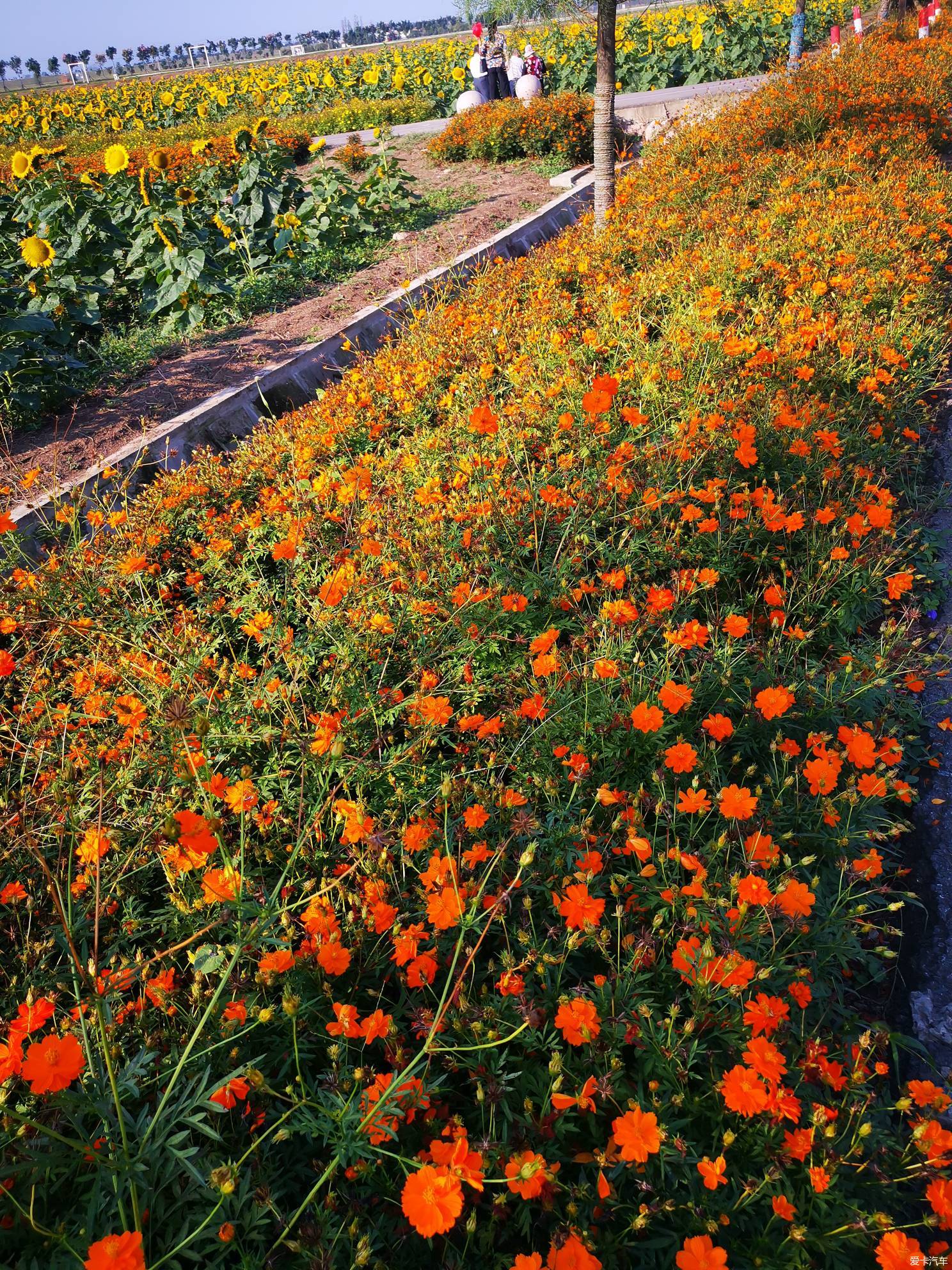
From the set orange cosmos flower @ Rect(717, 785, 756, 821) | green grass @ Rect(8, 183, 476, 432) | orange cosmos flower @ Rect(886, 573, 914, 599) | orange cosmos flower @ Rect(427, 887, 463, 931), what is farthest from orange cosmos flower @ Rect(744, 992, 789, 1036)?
green grass @ Rect(8, 183, 476, 432)

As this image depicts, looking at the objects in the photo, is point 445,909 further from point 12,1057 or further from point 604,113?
point 604,113

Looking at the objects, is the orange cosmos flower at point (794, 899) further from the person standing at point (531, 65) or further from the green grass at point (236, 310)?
the person standing at point (531, 65)

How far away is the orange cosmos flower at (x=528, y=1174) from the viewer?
1129mm

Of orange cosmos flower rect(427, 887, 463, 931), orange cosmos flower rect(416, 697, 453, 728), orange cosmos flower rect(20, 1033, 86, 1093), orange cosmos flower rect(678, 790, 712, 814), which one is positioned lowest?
orange cosmos flower rect(678, 790, 712, 814)

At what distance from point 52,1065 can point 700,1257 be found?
107 cm

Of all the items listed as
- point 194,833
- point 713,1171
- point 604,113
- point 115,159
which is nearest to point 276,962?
point 194,833

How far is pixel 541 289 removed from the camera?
511 cm

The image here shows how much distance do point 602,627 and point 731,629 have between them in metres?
0.40

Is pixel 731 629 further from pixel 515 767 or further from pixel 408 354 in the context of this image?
pixel 408 354

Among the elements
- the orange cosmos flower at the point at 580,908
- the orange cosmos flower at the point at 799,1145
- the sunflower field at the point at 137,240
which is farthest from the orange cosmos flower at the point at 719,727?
the sunflower field at the point at 137,240

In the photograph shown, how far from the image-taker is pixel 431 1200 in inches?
43.9

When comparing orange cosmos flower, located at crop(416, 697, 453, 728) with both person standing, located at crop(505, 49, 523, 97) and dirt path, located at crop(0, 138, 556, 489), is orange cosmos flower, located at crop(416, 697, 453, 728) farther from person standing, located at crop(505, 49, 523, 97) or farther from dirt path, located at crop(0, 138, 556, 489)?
person standing, located at crop(505, 49, 523, 97)

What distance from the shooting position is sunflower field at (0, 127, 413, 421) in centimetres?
548

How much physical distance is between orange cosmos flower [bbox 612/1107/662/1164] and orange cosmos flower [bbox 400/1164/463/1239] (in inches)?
11.6
